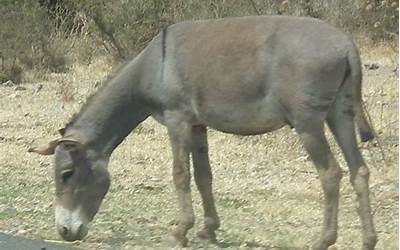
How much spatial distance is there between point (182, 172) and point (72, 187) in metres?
0.93

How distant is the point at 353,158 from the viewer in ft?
26.3

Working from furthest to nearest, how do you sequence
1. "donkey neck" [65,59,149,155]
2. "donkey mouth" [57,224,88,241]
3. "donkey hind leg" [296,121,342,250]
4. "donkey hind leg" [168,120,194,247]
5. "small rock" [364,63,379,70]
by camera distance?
"small rock" [364,63,379,70] → "donkey neck" [65,59,149,155] → "donkey mouth" [57,224,88,241] → "donkey hind leg" [168,120,194,247] → "donkey hind leg" [296,121,342,250]

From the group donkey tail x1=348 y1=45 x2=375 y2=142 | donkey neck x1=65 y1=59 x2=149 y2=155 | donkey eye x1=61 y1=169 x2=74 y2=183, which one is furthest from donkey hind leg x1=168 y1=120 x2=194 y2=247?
donkey tail x1=348 y1=45 x2=375 y2=142

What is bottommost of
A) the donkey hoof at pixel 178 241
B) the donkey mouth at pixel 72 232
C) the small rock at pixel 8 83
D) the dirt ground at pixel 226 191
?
the small rock at pixel 8 83

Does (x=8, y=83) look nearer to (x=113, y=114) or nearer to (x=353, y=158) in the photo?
(x=113, y=114)

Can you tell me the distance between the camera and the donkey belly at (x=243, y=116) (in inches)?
315

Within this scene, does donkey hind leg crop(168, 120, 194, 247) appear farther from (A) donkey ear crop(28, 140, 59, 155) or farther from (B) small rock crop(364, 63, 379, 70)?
(B) small rock crop(364, 63, 379, 70)

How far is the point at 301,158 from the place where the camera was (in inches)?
486

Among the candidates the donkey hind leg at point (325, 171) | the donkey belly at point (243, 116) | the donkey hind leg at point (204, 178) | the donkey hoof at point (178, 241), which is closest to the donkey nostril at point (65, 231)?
the donkey hoof at point (178, 241)

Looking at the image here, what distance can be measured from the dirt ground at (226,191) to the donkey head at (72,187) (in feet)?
0.76

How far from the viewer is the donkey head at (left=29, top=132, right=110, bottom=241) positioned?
8.52 m

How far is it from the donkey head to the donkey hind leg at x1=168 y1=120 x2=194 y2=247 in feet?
2.40

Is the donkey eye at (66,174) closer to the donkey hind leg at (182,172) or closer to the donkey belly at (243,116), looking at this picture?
the donkey hind leg at (182,172)

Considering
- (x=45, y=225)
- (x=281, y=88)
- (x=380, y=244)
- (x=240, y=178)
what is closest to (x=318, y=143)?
(x=281, y=88)
